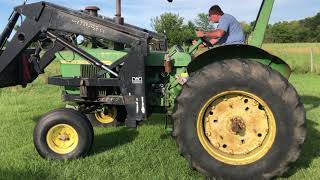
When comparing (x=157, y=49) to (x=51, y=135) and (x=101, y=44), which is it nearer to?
(x=101, y=44)

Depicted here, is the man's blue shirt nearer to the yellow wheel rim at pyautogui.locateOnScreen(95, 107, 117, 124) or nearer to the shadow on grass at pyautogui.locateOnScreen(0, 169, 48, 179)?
the yellow wheel rim at pyautogui.locateOnScreen(95, 107, 117, 124)

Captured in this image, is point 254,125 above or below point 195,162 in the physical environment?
above

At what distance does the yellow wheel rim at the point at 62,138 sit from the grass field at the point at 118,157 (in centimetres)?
24

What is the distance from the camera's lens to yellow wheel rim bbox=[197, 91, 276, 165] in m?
4.91

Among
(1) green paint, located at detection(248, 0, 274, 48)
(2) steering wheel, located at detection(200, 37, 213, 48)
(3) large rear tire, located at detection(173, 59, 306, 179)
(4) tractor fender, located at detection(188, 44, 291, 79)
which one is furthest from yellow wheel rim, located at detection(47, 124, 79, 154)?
(1) green paint, located at detection(248, 0, 274, 48)

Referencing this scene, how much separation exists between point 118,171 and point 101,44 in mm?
2835

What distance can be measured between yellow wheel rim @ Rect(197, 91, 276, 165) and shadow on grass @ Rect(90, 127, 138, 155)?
1.81m

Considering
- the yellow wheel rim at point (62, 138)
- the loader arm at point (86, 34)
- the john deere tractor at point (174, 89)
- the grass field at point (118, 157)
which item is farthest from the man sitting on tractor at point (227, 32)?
the yellow wheel rim at point (62, 138)

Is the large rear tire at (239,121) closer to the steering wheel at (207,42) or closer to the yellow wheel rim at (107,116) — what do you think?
the steering wheel at (207,42)

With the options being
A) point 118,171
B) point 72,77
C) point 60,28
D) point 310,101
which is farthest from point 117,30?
point 310,101

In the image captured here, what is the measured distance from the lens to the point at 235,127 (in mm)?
5016

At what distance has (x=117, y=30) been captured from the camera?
591 centimetres

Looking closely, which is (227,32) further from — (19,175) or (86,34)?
(19,175)

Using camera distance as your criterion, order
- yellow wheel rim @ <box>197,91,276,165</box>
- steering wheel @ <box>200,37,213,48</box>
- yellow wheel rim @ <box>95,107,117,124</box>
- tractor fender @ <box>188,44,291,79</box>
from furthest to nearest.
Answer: yellow wheel rim @ <box>95,107,117,124</box> → steering wheel @ <box>200,37,213,48</box> → tractor fender @ <box>188,44,291,79</box> → yellow wheel rim @ <box>197,91,276,165</box>
